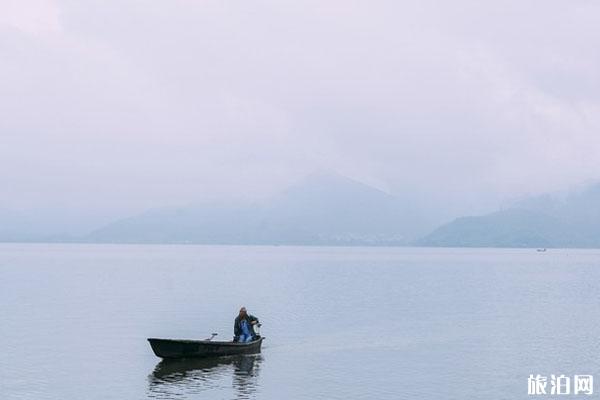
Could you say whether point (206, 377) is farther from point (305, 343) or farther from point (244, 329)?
point (305, 343)

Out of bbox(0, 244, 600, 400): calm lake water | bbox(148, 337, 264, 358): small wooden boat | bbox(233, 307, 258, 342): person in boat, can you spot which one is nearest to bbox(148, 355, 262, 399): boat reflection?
bbox(0, 244, 600, 400): calm lake water

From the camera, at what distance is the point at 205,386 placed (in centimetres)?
4909

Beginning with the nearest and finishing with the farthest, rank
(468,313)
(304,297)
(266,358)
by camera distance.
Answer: (266,358) → (468,313) → (304,297)

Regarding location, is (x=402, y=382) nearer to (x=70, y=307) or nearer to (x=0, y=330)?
(x=0, y=330)

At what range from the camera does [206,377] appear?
5191 centimetres

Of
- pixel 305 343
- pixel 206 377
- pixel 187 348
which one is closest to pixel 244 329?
pixel 187 348

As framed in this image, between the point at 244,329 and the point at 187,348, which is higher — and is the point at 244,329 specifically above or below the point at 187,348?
above

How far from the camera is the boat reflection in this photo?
47969mm

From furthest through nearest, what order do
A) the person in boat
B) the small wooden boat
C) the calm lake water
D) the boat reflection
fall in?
the person in boat
the small wooden boat
the calm lake water
the boat reflection

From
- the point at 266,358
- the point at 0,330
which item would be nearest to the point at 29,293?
the point at 0,330

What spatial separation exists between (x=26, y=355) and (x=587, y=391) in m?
41.7

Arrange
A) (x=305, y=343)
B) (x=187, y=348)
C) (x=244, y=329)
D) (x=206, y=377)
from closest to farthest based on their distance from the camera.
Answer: (x=206, y=377) < (x=187, y=348) < (x=244, y=329) < (x=305, y=343)

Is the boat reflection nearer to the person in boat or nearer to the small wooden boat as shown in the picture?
the small wooden boat

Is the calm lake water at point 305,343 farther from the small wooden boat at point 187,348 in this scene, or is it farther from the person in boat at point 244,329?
the person in boat at point 244,329
